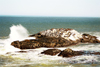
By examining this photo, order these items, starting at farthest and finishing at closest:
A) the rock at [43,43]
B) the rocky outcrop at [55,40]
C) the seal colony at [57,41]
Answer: the rocky outcrop at [55,40] < the rock at [43,43] < the seal colony at [57,41]

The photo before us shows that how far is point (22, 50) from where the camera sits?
83.3ft

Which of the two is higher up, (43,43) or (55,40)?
(55,40)

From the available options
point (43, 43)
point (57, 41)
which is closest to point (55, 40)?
point (57, 41)

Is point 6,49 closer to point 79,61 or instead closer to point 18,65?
point 18,65

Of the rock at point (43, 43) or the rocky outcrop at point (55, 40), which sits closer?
the rock at point (43, 43)

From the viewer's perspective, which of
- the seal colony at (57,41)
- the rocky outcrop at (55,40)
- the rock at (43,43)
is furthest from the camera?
the rocky outcrop at (55,40)

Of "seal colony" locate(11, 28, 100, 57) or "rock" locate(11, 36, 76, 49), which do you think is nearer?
"seal colony" locate(11, 28, 100, 57)

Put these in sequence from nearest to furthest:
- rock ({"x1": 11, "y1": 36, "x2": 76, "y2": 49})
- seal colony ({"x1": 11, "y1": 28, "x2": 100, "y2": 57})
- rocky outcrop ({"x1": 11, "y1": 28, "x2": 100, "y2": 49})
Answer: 1. seal colony ({"x1": 11, "y1": 28, "x2": 100, "y2": 57})
2. rock ({"x1": 11, "y1": 36, "x2": 76, "y2": 49})
3. rocky outcrop ({"x1": 11, "y1": 28, "x2": 100, "y2": 49})

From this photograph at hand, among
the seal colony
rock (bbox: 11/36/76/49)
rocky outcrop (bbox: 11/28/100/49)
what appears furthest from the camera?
rocky outcrop (bbox: 11/28/100/49)

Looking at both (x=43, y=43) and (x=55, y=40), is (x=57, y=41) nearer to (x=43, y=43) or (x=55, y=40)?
(x=55, y=40)

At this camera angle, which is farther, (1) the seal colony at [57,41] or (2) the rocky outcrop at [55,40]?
(2) the rocky outcrop at [55,40]

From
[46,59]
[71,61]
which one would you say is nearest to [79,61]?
[71,61]

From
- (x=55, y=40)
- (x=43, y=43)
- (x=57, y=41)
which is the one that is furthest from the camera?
(x=55, y=40)

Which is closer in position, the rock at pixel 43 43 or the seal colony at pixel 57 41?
the seal colony at pixel 57 41
